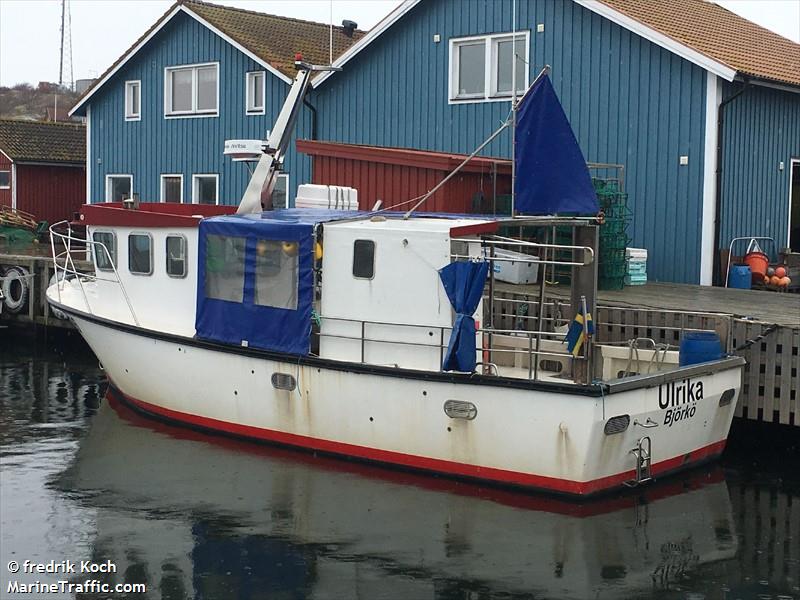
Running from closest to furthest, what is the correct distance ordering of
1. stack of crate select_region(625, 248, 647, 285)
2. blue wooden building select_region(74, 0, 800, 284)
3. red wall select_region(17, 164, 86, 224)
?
stack of crate select_region(625, 248, 647, 285)
blue wooden building select_region(74, 0, 800, 284)
red wall select_region(17, 164, 86, 224)

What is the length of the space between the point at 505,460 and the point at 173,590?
399 centimetres

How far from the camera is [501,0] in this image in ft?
68.4

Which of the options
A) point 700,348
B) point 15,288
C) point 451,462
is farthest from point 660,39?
point 15,288

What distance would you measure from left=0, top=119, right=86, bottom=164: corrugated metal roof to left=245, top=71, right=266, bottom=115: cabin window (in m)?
12.7

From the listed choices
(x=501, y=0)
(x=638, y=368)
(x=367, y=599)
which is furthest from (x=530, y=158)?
(x=501, y=0)

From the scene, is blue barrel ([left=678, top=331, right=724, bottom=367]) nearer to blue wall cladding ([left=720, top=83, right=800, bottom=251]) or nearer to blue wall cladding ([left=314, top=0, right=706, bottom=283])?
blue wall cladding ([left=314, top=0, right=706, bottom=283])

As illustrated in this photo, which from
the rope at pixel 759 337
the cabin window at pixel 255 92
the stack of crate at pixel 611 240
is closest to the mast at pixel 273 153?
the stack of crate at pixel 611 240

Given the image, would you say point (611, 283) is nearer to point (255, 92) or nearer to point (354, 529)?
point (354, 529)

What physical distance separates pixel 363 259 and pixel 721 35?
11.4 metres

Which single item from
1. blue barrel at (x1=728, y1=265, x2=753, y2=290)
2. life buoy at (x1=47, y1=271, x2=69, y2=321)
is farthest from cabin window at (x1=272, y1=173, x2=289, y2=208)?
blue barrel at (x1=728, y1=265, x2=753, y2=290)

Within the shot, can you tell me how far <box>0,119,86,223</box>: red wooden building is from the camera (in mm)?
35562

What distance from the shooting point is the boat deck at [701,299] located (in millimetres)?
14969

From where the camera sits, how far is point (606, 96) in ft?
65.2

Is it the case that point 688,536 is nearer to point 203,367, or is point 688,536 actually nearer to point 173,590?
point 173,590
